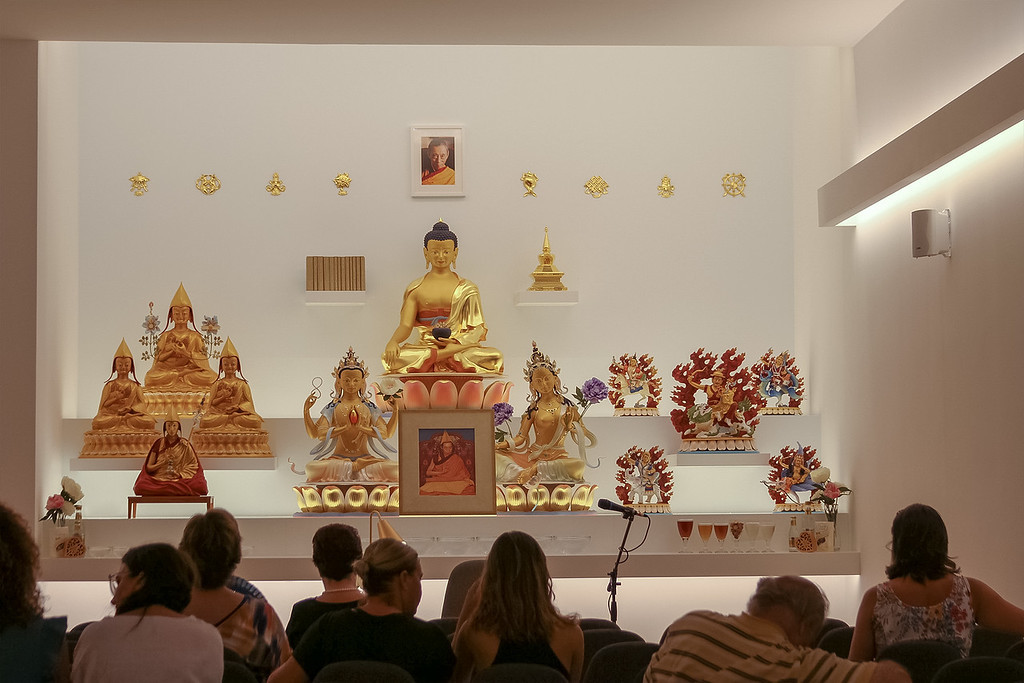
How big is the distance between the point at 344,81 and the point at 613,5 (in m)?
2.68

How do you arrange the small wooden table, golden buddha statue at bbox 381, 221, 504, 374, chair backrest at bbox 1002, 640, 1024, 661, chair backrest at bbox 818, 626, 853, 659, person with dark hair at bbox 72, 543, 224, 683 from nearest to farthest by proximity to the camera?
person with dark hair at bbox 72, 543, 224, 683 → chair backrest at bbox 1002, 640, 1024, 661 → chair backrest at bbox 818, 626, 853, 659 → the small wooden table → golden buddha statue at bbox 381, 221, 504, 374

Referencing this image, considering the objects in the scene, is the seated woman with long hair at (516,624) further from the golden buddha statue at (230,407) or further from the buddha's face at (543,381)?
the golden buddha statue at (230,407)

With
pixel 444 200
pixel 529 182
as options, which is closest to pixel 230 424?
pixel 444 200

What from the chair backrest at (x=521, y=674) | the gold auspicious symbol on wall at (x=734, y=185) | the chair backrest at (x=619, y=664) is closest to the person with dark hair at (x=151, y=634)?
the chair backrest at (x=521, y=674)

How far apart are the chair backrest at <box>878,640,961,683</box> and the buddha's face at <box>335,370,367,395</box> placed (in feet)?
15.5

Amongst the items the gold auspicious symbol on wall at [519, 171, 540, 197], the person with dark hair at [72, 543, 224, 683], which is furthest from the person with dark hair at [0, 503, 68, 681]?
the gold auspicious symbol on wall at [519, 171, 540, 197]

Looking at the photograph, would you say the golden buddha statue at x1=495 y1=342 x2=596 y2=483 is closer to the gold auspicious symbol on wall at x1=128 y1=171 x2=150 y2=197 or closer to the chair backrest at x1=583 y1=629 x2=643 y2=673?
the gold auspicious symbol on wall at x1=128 y1=171 x2=150 y2=197

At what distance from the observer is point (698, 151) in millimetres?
8523

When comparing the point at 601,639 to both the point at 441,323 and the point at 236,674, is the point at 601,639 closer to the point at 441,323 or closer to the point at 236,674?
the point at 236,674

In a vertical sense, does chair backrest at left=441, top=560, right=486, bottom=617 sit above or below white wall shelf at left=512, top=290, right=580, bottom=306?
below

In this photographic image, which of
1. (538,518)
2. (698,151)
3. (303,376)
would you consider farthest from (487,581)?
(698,151)

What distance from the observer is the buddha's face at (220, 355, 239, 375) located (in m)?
7.56

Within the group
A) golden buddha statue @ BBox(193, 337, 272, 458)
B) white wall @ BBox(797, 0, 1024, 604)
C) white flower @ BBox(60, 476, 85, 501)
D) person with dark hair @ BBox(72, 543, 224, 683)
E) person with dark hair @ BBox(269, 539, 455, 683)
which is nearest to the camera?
person with dark hair @ BBox(72, 543, 224, 683)

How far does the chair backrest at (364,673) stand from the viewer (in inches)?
108
